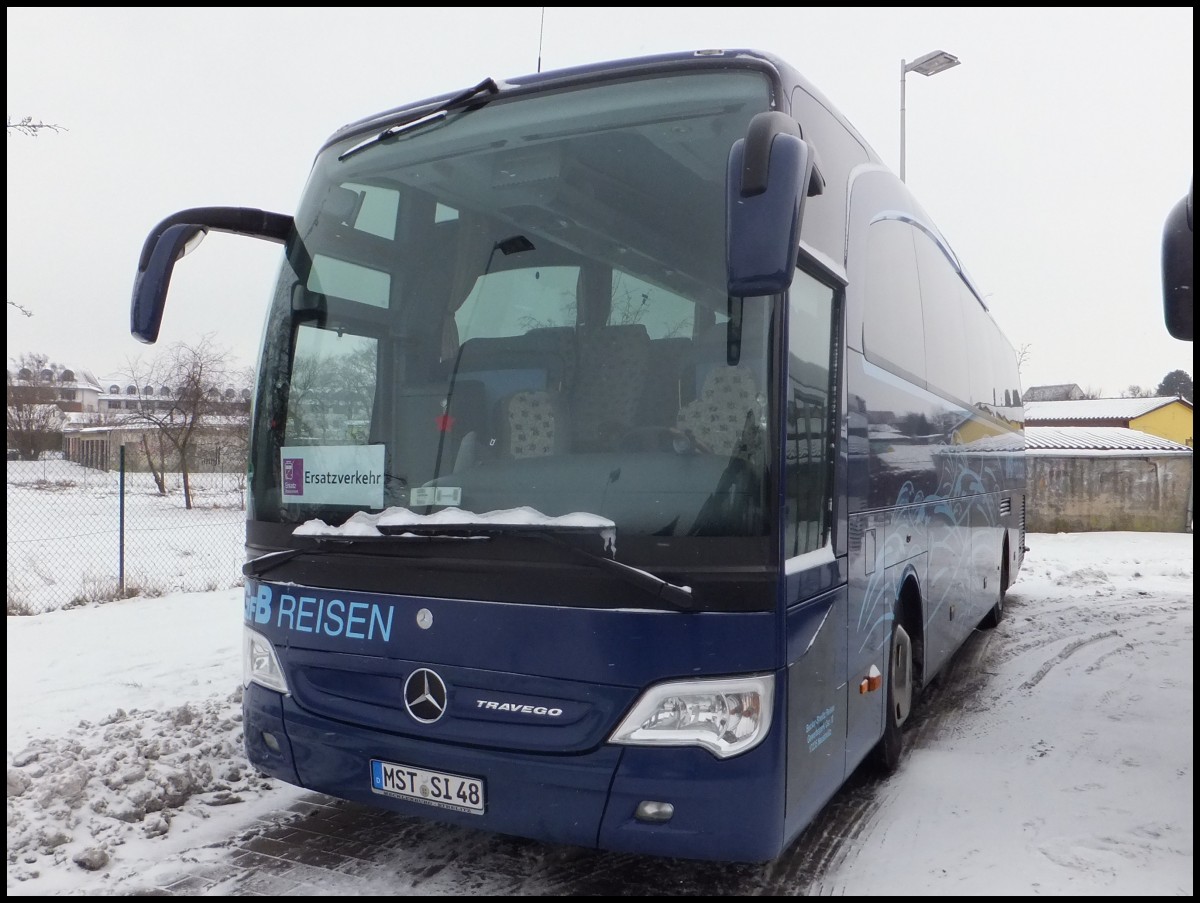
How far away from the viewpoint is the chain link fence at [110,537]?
1112 cm

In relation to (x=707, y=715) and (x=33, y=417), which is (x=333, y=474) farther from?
(x=33, y=417)

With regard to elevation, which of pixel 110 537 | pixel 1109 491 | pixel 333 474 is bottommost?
pixel 110 537

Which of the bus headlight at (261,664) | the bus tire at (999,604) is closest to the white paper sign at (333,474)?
the bus headlight at (261,664)

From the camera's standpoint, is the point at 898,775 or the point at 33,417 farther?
the point at 33,417

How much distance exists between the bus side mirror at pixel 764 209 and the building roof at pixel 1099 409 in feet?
192

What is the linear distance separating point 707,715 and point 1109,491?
2329cm

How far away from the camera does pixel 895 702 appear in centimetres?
508

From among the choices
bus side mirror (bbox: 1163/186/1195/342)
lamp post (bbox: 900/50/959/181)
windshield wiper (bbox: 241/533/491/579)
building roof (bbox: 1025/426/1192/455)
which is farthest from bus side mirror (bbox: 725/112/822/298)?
building roof (bbox: 1025/426/1192/455)

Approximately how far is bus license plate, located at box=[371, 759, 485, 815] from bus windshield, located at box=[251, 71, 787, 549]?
3.13ft

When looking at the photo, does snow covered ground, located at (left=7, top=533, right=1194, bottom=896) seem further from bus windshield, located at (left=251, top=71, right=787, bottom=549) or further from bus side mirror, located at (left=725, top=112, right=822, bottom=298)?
bus side mirror, located at (left=725, top=112, right=822, bottom=298)

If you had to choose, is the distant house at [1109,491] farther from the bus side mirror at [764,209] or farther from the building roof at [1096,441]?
the bus side mirror at [764,209]

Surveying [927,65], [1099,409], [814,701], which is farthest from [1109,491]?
[1099,409]

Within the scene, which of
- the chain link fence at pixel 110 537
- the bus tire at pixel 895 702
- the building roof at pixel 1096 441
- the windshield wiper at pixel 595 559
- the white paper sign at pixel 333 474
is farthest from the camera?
the building roof at pixel 1096 441

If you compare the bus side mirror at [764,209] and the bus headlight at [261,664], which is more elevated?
the bus side mirror at [764,209]
